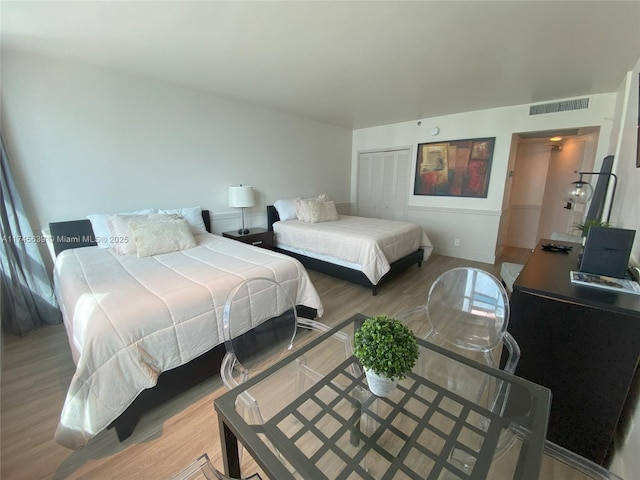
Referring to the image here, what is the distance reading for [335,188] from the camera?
5172 mm

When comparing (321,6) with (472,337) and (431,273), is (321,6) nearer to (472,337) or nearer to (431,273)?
(472,337)

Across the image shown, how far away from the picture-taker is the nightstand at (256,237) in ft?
11.0

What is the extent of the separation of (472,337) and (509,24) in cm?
204

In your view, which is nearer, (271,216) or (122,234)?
(122,234)

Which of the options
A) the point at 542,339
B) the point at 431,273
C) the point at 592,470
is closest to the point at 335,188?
the point at 431,273

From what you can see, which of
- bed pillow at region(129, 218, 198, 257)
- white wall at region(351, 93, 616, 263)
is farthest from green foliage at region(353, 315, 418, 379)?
white wall at region(351, 93, 616, 263)

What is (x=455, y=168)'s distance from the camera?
4.12 meters

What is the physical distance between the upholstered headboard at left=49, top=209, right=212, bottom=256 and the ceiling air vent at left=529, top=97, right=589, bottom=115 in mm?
5358

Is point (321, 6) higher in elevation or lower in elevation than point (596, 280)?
higher

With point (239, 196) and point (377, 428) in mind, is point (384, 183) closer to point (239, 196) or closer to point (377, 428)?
point (239, 196)

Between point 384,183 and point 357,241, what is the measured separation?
2.51m

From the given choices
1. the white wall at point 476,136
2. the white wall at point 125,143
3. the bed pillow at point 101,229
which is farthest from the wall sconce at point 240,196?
the white wall at point 476,136

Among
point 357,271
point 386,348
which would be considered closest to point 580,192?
point 357,271

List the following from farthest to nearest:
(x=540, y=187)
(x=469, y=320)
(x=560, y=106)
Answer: (x=540, y=187) < (x=560, y=106) < (x=469, y=320)
